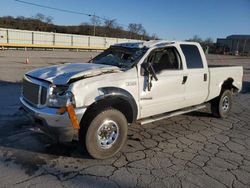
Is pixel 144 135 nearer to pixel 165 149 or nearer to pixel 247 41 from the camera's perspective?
pixel 165 149

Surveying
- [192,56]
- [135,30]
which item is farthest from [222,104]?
[135,30]

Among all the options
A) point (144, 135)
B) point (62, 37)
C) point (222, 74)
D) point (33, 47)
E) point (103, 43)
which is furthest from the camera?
point (103, 43)

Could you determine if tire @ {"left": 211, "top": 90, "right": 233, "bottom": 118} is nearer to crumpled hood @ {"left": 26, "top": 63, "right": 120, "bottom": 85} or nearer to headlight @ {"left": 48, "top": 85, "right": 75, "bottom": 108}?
crumpled hood @ {"left": 26, "top": 63, "right": 120, "bottom": 85}

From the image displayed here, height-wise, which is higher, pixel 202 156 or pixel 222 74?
pixel 222 74

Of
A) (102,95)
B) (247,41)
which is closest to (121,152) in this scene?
(102,95)

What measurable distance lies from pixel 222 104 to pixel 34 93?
4990 millimetres

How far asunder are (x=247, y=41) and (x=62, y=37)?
73789 mm

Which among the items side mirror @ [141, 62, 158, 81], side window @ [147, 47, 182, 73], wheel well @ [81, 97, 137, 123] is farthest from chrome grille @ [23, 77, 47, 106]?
side window @ [147, 47, 182, 73]

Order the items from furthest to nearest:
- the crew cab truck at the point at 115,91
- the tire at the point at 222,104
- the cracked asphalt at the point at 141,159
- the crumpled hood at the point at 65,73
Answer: the tire at the point at 222,104, the crumpled hood at the point at 65,73, the crew cab truck at the point at 115,91, the cracked asphalt at the point at 141,159

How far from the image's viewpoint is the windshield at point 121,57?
5248 millimetres

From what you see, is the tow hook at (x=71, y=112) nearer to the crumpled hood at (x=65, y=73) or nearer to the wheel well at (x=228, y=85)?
the crumpled hood at (x=65, y=73)

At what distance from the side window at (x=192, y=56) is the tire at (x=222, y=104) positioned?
1.35 metres

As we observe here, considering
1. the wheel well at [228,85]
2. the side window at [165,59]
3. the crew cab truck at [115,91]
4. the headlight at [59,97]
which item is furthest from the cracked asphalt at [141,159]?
the side window at [165,59]

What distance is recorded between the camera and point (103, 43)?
166 feet
